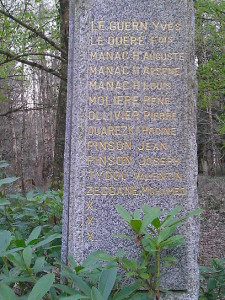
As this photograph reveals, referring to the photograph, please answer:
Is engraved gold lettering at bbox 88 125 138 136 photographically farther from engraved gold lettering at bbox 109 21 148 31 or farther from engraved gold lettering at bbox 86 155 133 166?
engraved gold lettering at bbox 109 21 148 31

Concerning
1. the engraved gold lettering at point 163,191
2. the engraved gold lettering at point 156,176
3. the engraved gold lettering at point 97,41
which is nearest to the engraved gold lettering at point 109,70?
the engraved gold lettering at point 97,41

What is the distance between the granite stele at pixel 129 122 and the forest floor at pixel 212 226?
438 cm

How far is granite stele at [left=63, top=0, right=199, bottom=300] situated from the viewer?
2734 mm

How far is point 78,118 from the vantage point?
9.19 ft

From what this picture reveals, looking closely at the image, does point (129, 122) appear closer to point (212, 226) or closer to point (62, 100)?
Answer: point (62, 100)

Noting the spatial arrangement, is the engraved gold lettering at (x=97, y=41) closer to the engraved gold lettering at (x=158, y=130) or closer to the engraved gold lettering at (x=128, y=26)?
the engraved gold lettering at (x=128, y=26)

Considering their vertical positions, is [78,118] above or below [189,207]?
above

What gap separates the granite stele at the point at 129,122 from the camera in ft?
8.97

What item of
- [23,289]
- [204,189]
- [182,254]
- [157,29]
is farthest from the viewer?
[204,189]

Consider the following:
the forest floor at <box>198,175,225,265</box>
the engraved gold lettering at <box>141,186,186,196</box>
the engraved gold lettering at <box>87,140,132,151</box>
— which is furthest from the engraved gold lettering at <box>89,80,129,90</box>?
the forest floor at <box>198,175,225,265</box>

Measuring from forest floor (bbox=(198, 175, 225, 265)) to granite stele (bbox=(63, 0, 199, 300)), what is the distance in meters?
4.38

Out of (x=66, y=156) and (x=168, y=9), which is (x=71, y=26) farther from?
(x=66, y=156)

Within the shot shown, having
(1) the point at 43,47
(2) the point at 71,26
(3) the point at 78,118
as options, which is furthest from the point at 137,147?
(1) the point at 43,47

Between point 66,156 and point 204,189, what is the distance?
14049mm
